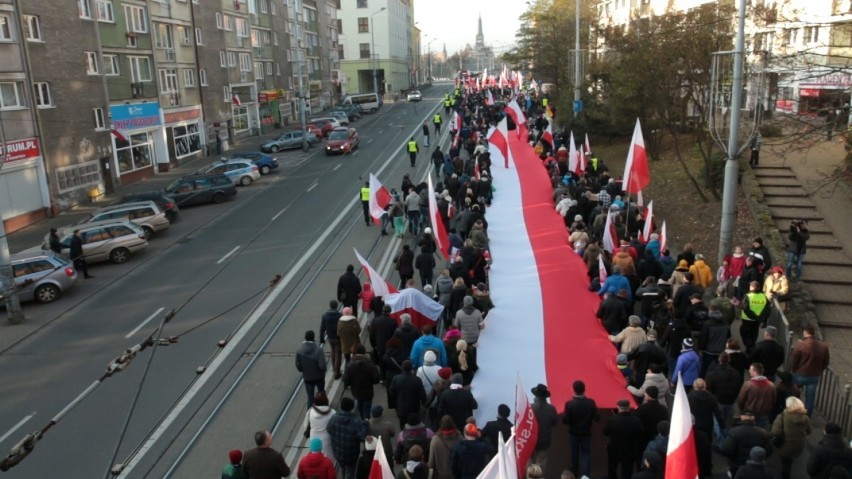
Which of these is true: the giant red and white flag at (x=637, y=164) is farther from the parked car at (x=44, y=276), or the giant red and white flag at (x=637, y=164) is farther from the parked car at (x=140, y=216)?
the parked car at (x=140, y=216)

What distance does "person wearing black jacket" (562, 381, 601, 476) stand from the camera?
29.6ft

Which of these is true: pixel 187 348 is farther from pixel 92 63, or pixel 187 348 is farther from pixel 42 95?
pixel 92 63

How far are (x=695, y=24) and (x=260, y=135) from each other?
44.4m

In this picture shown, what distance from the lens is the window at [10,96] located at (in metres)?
29.3

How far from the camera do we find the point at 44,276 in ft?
62.5

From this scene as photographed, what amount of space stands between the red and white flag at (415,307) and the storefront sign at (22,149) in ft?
75.5

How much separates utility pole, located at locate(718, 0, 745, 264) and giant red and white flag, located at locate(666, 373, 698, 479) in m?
9.60

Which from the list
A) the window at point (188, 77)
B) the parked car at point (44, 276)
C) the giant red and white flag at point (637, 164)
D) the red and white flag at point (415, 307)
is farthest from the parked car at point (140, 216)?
the window at point (188, 77)

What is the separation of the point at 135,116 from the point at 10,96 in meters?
10.7

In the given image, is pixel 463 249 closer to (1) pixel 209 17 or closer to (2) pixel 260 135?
(1) pixel 209 17

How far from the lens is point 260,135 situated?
62.4 meters

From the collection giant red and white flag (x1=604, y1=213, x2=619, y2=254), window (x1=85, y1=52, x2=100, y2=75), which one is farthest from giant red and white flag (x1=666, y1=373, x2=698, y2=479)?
window (x1=85, y1=52, x2=100, y2=75)

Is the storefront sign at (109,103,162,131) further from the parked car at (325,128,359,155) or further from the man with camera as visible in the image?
the man with camera

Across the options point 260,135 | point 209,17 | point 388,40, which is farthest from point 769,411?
point 388,40
